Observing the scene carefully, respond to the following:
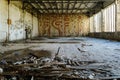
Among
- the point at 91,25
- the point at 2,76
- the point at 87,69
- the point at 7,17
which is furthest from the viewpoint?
the point at 91,25

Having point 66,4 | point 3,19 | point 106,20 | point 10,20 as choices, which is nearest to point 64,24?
point 66,4

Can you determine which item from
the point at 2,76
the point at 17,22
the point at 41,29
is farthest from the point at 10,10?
the point at 41,29

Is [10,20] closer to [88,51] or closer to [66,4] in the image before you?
[66,4]

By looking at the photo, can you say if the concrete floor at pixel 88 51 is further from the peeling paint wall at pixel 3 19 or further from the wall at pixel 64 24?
the wall at pixel 64 24

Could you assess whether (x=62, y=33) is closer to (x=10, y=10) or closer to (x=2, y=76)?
(x=10, y=10)

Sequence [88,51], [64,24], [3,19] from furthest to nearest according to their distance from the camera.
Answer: [64,24] < [3,19] < [88,51]

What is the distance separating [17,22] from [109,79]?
13.7m

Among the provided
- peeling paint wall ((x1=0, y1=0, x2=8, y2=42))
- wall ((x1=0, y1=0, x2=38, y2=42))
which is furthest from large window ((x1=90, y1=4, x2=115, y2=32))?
peeling paint wall ((x1=0, y1=0, x2=8, y2=42))

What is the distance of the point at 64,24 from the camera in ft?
89.6

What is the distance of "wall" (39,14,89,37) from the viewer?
89.2ft

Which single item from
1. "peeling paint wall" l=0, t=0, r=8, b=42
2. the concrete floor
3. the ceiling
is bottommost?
the concrete floor

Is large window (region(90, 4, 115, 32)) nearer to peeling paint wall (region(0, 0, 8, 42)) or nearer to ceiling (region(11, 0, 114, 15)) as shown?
ceiling (region(11, 0, 114, 15))

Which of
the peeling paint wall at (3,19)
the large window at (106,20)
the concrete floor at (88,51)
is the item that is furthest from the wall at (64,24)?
the concrete floor at (88,51)

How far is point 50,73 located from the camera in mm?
3221
